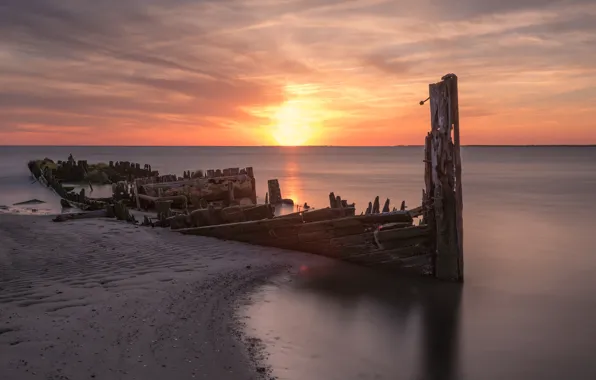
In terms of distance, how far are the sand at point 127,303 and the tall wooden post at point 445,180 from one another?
344cm

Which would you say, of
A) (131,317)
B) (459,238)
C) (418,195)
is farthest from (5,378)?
(418,195)

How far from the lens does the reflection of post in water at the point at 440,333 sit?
7.21m

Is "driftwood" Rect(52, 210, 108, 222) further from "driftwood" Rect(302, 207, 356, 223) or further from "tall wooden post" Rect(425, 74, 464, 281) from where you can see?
"tall wooden post" Rect(425, 74, 464, 281)

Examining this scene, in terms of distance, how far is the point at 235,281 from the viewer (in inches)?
385

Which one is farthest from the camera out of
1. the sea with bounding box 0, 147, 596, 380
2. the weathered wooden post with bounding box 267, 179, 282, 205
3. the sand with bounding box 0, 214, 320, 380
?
the weathered wooden post with bounding box 267, 179, 282, 205

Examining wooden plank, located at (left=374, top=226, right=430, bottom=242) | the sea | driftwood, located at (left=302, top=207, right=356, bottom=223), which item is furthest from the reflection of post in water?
driftwood, located at (left=302, top=207, right=356, bottom=223)

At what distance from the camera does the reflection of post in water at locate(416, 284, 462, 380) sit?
7.21 meters

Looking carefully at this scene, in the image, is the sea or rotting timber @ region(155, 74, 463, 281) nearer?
the sea

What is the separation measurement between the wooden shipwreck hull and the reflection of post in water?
0.87 meters

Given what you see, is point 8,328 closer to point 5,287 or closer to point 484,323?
point 5,287

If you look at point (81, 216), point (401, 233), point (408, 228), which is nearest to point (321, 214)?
point (401, 233)

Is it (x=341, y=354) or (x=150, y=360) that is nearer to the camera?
(x=150, y=360)

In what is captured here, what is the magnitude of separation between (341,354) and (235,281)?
3384mm

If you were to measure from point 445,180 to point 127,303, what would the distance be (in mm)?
7131
